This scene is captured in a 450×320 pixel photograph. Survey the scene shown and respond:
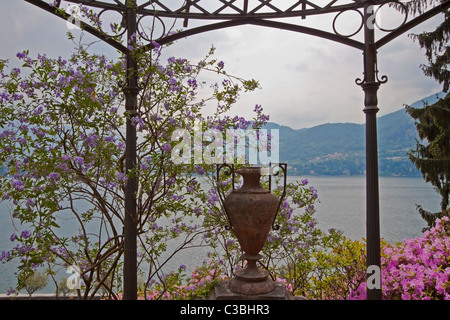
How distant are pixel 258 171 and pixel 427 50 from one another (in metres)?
5.97

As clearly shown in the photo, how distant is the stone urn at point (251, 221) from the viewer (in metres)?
2.02

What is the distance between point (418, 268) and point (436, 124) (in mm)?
4030

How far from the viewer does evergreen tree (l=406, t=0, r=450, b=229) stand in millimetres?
5910

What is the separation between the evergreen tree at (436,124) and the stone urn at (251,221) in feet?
17.0

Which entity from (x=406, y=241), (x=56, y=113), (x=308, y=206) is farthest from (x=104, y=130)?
(x=406, y=241)

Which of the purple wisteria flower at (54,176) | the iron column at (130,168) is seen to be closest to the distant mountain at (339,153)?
the iron column at (130,168)

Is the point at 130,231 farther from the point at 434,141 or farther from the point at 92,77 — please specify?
the point at 434,141

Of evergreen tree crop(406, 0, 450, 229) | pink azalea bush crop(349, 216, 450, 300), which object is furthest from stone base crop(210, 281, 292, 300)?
evergreen tree crop(406, 0, 450, 229)

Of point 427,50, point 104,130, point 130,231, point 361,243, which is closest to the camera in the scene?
point 130,231

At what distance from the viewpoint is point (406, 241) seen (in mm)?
3555

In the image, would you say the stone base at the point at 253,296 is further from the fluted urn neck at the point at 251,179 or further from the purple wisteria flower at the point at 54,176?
the purple wisteria flower at the point at 54,176

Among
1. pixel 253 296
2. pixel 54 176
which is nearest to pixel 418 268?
pixel 253 296

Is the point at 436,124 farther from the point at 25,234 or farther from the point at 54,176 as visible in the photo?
the point at 25,234

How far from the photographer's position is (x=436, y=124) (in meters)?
5.95
